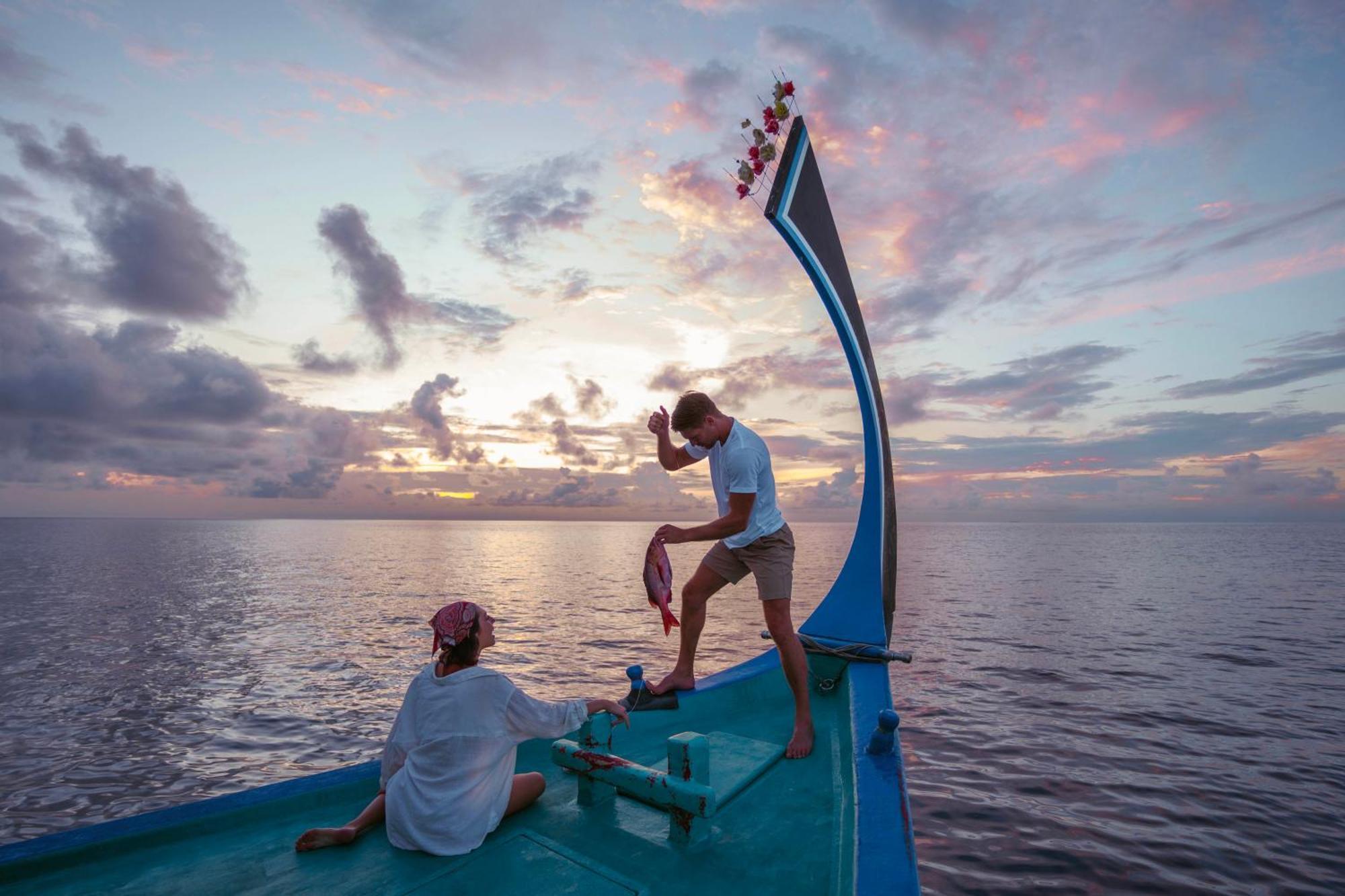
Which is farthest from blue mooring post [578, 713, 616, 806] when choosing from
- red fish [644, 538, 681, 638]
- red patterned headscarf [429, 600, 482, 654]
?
red patterned headscarf [429, 600, 482, 654]

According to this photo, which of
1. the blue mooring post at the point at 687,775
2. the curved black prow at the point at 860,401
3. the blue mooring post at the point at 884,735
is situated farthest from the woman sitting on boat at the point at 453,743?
the curved black prow at the point at 860,401

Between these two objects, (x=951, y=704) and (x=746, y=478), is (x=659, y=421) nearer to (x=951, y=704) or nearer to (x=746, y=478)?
(x=746, y=478)

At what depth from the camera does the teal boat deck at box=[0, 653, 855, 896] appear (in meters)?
3.15

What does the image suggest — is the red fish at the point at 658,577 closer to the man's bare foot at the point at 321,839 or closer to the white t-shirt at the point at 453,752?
the white t-shirt at the point at 453,752

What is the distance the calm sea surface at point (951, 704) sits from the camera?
6812 mm

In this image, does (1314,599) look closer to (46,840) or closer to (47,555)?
(46,840)

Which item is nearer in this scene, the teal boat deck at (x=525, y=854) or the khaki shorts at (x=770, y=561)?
the teal boat deck at (x=525, y=854)

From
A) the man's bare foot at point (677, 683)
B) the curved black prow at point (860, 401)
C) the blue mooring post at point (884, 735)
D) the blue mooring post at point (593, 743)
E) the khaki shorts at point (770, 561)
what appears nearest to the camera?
the blue mooring post at point (884, 735)

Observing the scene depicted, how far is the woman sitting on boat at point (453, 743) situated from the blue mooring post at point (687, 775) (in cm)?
66

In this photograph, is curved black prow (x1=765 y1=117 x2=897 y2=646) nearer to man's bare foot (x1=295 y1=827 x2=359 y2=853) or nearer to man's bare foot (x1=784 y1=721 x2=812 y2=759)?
man's bare foot (x1=784 y1=721 x2=812 y2=759)

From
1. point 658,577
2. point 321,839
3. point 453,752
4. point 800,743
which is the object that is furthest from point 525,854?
point 800,743

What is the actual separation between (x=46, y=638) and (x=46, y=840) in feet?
76.1

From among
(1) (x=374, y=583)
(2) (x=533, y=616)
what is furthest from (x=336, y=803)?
(1) (x=374, y=583)

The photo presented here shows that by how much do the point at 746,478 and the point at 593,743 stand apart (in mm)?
2205
